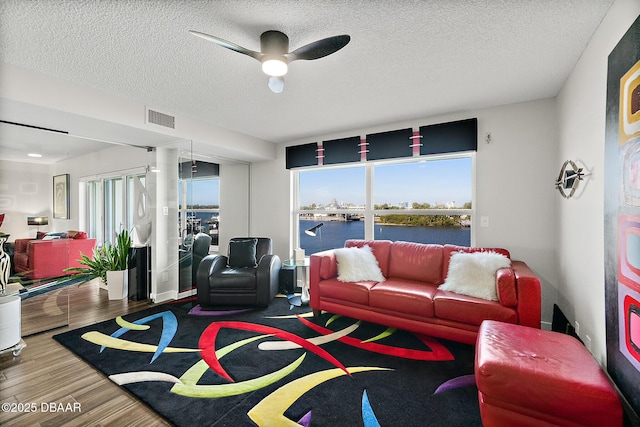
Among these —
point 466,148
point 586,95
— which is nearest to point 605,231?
point 586,95

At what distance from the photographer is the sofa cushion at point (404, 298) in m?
2.64

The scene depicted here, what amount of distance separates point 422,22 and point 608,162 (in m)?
1.43

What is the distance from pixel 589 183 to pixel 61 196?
520 centimetres

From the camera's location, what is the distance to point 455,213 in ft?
12.0

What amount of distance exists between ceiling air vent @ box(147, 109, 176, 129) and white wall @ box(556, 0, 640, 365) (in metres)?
3.99

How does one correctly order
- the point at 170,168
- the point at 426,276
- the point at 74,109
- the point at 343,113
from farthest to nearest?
the point at 170,168
the point at 343,113
the point at 426,276
the point at 74,109

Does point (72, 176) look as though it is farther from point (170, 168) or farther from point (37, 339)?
point (37, 339)

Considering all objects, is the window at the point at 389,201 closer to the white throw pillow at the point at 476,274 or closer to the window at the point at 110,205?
the white throw pillow at the point at 476,274

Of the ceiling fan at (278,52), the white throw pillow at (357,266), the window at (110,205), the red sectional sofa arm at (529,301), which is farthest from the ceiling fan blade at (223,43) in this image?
the window at (110,205)

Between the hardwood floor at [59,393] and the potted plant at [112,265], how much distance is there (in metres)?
1.23

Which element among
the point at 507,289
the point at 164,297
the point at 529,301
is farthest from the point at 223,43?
the point at 164,297

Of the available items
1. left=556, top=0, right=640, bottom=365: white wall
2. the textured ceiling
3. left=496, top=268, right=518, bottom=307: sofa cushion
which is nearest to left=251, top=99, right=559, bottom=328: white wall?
the textured ceiling

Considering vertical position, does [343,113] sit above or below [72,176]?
above

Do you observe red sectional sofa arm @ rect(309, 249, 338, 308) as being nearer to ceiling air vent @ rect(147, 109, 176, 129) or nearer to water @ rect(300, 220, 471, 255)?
water @ rect(300, 220, 471, 255)
